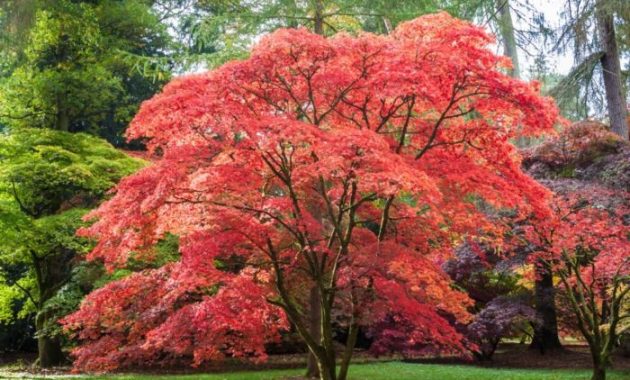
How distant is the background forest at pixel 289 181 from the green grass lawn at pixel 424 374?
27.7 inches

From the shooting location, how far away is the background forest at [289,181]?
766cm

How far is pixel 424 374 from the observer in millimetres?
11672

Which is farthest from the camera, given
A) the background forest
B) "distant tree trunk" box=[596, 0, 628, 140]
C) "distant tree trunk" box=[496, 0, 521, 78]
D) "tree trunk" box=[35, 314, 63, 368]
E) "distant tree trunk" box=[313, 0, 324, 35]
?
"distant tree trunk" box=[496, 0, 521, 78]

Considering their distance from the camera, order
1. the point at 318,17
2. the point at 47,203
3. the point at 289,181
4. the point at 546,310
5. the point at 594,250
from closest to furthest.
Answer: the point at 289,181 < the point at 594,250 < the point at 546,310 < the point at 318,17 < the point at 47,203

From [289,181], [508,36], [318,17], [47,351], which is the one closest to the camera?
[289,181]

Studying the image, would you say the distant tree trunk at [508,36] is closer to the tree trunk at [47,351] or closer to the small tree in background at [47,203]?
the small tree in background at [47,203]

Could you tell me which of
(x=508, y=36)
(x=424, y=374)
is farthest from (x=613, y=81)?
(x=424, y=374)

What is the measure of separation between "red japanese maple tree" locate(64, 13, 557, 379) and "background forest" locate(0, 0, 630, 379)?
0.26ft

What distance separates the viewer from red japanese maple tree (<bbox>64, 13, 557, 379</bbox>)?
6.27m

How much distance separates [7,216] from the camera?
1054 centimetres

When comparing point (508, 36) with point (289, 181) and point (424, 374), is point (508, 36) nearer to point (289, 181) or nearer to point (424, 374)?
point (424, 374)

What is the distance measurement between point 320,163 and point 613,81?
11846mm

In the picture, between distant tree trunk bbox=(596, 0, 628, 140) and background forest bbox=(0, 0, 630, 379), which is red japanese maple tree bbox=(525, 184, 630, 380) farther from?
distant tree trunk bbox=(596, 0, 628, 140)

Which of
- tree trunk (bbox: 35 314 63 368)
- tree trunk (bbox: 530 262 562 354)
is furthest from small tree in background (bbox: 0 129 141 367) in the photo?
tree trunk (bbox: 530 262 562 354)
